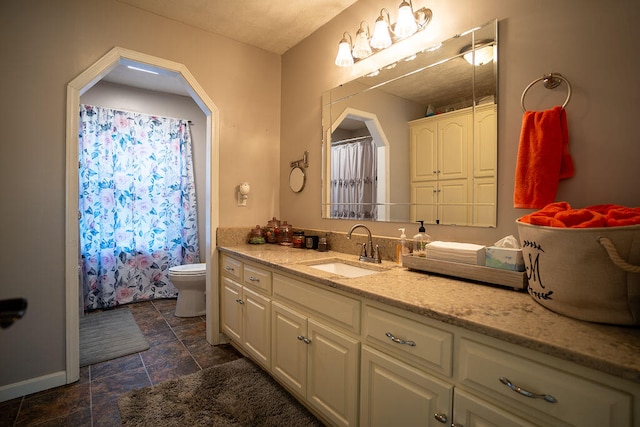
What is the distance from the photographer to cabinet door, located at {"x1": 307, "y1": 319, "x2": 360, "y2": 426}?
1.35 meters

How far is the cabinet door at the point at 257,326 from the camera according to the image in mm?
1941

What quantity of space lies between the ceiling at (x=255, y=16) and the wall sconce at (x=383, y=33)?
0.32m

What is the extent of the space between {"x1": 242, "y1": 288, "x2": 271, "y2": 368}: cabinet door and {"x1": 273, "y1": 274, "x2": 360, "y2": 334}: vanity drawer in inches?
7.7

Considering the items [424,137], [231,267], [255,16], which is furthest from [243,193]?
[424,137]

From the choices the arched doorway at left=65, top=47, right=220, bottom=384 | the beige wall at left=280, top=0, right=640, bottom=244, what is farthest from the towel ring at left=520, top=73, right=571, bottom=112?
the arched doorway at left=65, top=47, right=220, bottom=384

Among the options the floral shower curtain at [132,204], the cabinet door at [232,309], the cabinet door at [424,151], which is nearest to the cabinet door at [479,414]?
the cabinet door at [424,151]

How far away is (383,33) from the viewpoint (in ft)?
6.23

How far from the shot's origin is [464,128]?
1607 mm

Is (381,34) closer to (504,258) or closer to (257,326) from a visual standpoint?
(504,258)

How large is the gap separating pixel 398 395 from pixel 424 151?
1.25 metres

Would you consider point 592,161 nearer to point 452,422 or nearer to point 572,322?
point 572,322

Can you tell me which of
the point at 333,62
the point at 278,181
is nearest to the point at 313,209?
the point at 278,181

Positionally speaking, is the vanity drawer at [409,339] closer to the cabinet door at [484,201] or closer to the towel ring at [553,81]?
Result: the cabinet door at [484,201]

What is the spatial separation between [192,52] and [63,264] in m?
1.84
